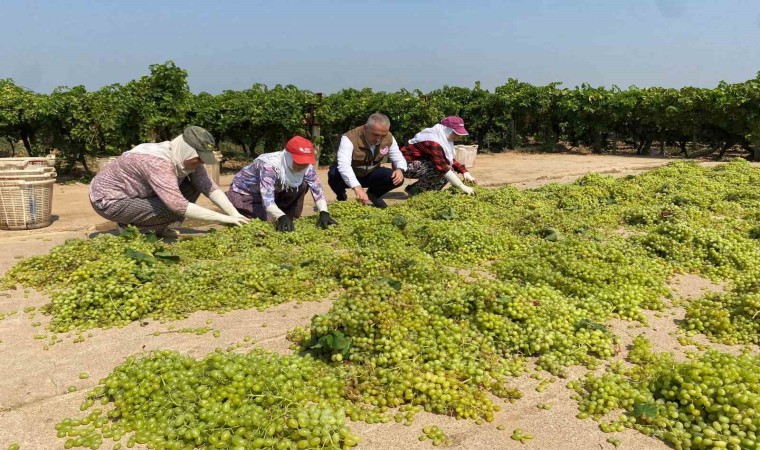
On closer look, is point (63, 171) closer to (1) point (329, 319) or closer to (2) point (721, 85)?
(1) point (329, 319)

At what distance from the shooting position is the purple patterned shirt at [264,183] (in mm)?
6297

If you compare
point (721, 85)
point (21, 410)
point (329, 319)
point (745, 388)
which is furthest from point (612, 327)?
point (721, 85)

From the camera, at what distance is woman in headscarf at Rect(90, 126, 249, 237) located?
5.52 metres

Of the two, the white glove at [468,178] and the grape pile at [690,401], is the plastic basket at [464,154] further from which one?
the grape pile at [690,401]

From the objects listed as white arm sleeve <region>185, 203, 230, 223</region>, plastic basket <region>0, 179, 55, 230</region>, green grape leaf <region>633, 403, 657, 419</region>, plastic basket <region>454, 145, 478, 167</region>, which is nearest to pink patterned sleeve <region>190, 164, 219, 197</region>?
white arm sleeve <region>185, 203, 230, 223</region>

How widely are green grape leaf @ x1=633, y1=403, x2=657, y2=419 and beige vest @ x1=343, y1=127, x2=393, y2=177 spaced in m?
5.72

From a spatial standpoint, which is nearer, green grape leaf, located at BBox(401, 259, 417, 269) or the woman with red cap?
green grape leaf, located at BBox(401, 259, 417, 269)

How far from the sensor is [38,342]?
3.73m

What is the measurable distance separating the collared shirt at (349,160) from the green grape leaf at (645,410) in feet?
16.2

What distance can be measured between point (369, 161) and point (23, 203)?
14.6ft

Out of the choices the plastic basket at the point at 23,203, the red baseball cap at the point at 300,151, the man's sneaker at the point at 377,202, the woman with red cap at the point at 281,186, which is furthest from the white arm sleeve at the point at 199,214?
the man's sneaker at the point at 377,202

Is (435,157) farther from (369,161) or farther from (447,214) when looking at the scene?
(447,214)

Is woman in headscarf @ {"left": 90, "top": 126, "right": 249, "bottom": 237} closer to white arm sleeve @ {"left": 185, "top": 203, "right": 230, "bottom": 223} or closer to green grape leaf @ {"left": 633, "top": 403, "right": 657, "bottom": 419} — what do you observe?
white arm sleeve @ {"left": 185, "top": 203, "right": 230, "bottom": 223}

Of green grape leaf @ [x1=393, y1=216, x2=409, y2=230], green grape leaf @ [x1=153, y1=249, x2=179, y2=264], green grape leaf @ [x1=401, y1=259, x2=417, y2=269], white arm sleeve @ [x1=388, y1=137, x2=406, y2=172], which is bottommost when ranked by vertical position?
green grape leaf @ [x1=153, y1=249, x2=179, y2=264]
